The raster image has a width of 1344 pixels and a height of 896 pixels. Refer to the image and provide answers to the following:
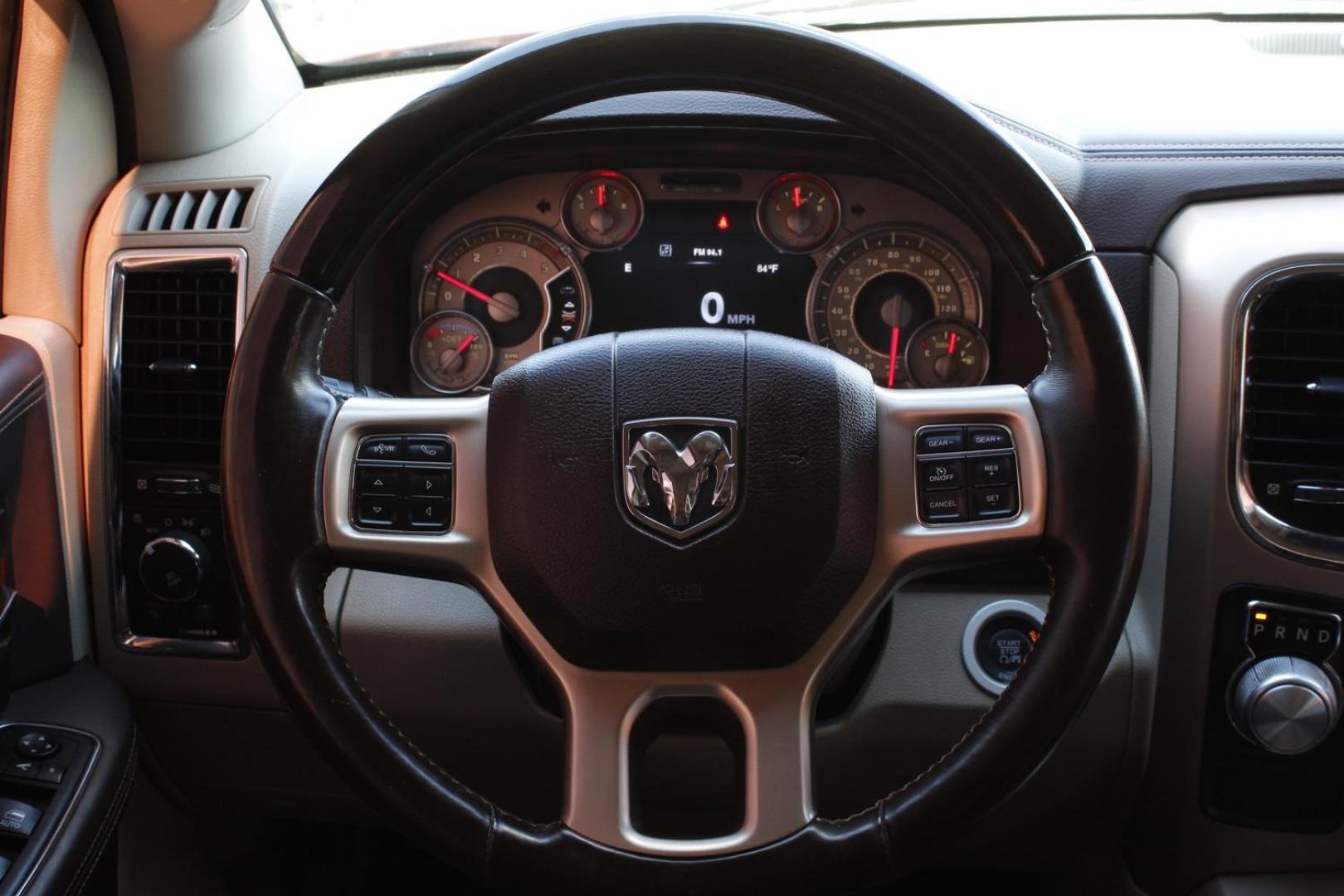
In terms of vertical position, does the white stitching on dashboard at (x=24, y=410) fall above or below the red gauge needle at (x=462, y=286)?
below

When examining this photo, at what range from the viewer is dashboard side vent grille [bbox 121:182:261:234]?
149cm

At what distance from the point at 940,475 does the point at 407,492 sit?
0.45 meters

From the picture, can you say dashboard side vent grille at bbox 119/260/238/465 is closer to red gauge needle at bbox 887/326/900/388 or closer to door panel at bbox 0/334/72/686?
door panel at bbox 0/334/72/686

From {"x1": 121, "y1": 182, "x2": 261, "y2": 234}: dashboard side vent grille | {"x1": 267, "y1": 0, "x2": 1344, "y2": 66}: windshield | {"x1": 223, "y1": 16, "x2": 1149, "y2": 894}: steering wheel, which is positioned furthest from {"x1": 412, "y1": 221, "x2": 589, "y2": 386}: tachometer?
{"x1": 223, "y1": 16, "x2": 1149, "y2": 894}: steering wheel

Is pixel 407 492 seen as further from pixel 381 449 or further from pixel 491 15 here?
pixel 491 15

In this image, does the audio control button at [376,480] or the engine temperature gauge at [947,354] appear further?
the engine temperature gauge at [947,354]

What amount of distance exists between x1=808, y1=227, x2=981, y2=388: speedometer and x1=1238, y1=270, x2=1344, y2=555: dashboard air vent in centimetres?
32

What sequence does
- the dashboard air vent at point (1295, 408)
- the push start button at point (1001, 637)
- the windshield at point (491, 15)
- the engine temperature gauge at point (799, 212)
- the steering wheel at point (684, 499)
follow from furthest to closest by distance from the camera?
the windshield at point (491, 15) < the engine temperature gauge at point (799, 212) < the push start button at point (1001, 637) < the dashboard air vent at point (1295, 408) < the steering wheel at point (684, 499)

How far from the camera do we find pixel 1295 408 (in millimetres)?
1307

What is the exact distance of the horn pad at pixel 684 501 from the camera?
1.03 meters

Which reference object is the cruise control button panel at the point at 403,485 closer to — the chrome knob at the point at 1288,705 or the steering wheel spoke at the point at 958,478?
the steering wheel spoke at the point at 958,478

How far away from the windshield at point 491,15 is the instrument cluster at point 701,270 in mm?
336

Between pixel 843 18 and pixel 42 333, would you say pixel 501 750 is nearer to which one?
pixel 42 333

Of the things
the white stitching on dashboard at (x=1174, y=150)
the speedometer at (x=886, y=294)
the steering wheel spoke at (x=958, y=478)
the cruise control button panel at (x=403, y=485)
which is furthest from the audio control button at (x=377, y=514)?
the white stitching on dashboard at (x=1174, y=150)
